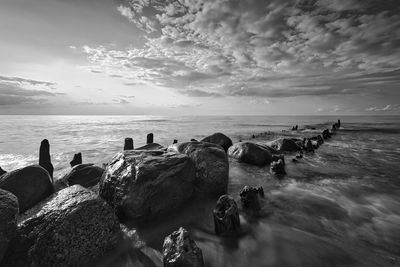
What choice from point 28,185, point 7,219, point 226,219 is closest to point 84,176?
point 28,185

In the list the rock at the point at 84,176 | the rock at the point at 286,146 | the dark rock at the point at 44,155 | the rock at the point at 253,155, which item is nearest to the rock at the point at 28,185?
the rock at the point at 84,176

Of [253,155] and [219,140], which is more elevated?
[219,140]

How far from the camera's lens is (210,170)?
7105 millimetres

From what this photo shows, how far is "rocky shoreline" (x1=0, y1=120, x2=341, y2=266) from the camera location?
3.48m

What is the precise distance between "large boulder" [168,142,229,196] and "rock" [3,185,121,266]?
10.8 feet

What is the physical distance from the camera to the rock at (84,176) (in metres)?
8.18

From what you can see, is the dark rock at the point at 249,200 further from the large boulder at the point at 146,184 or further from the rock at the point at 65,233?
the rock at the point at 65,233

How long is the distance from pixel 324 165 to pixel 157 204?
1107cm

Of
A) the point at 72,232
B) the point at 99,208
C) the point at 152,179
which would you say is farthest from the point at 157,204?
the point at 72,232

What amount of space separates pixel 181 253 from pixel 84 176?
6.74m

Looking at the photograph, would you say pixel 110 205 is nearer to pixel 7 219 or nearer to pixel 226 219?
pixel 7 219

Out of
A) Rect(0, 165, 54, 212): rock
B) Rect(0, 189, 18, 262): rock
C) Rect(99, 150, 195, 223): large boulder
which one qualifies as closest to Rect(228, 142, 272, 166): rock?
Rect(99, 150, 195, 223): large boulder

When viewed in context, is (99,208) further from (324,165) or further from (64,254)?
(324,165)

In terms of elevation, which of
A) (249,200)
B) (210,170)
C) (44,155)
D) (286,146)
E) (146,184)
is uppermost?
(146,184)
